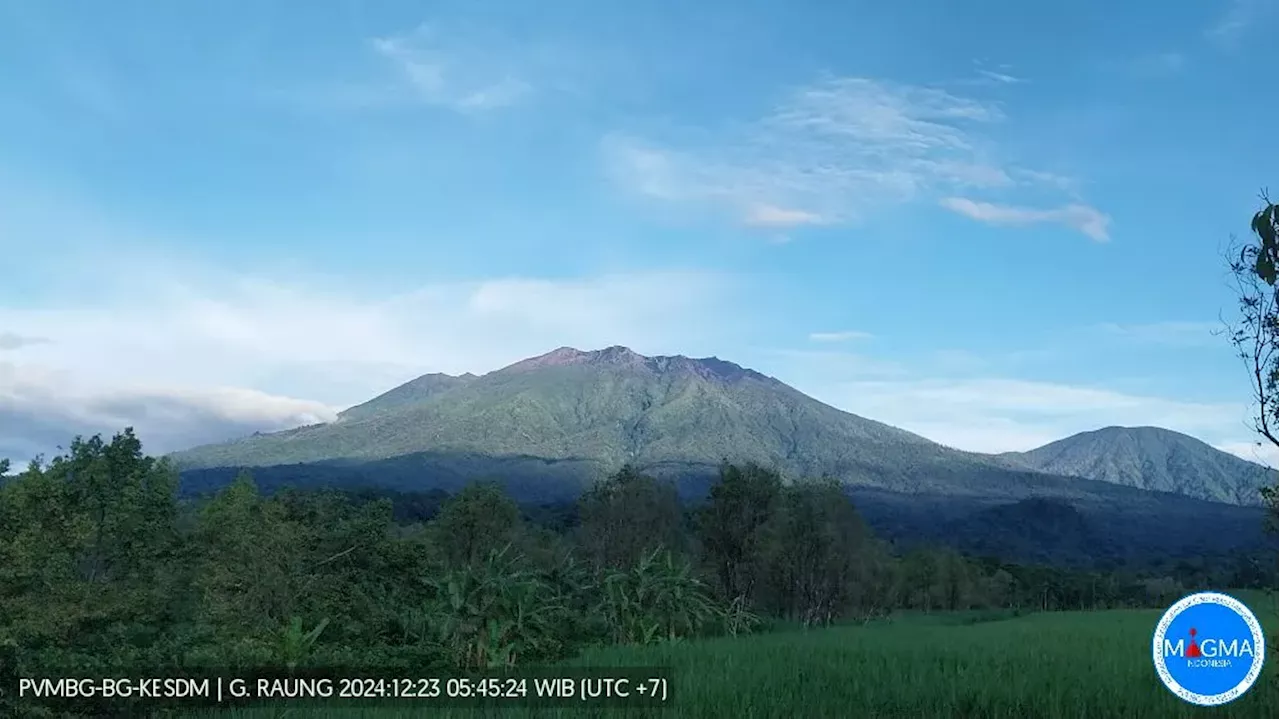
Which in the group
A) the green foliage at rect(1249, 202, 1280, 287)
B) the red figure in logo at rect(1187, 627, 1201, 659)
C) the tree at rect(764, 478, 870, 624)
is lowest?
the tree at rect(764, 478, 870, 624)

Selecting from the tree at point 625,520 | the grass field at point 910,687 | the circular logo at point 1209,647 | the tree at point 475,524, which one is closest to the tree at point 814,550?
the tree at point 625,520

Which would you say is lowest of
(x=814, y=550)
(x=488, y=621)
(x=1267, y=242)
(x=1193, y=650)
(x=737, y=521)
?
(x=814, y=550)

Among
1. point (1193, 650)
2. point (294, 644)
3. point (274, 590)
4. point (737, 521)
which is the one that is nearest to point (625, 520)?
point (737, 521)

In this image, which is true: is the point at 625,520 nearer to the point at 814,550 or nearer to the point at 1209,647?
the point at 814,550

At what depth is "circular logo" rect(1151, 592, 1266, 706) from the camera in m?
6.45

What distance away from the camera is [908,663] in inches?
454

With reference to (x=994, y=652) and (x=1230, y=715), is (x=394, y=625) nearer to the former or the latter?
(x=994, y=652)

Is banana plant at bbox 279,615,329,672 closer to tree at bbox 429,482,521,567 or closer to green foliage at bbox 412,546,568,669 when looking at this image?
green foliage at bbox 412,546,568,669

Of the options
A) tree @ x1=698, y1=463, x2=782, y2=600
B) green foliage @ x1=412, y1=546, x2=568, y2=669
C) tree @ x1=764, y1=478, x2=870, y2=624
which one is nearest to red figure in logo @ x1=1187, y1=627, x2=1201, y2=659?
green foliage @ x1=412, y1=546, x2=568, y2=669

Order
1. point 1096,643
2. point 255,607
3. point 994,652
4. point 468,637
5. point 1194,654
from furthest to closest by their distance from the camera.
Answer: point 255,607
point 1096,643
point 468,637
point 994,652
point 1194,654

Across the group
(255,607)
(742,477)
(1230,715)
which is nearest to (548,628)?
(255,607)

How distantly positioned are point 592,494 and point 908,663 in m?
36.7

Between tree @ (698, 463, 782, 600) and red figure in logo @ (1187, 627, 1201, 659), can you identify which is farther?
tree @ (698, 463, 782, 600)

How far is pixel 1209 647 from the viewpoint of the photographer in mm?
6590
